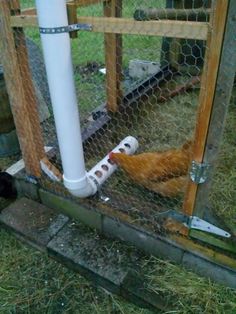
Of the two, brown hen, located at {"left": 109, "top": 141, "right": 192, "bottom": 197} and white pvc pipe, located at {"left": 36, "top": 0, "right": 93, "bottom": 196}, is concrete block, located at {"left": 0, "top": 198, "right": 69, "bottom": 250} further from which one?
brown hen, located at {"left": 109, "top": 141, "right": 192, "bottom": 197}

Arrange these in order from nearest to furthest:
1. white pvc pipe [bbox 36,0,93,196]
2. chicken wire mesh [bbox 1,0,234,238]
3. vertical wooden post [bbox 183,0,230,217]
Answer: vertical wooden post [bbox 183,0,230,217], white pvc pipe [bbox 36,0,93,196], chicken wire mesh [bbox 1,0,234,238]

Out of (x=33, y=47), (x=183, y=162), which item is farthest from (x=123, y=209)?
(x=33, y=47)

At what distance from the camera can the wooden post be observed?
0.96 meters

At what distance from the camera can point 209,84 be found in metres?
1.08

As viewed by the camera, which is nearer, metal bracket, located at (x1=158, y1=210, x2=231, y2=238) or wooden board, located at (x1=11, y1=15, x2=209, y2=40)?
wooden board, located at (x1=11, y1=15, x2=209, y2=40)

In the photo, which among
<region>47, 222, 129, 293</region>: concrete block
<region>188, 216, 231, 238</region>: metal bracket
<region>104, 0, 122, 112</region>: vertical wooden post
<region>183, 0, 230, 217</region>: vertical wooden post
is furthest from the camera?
<region>104, 0, 122, 112</region>: vertical wooden post

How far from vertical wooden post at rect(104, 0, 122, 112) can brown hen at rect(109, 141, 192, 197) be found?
760 mm

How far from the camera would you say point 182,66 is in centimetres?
349

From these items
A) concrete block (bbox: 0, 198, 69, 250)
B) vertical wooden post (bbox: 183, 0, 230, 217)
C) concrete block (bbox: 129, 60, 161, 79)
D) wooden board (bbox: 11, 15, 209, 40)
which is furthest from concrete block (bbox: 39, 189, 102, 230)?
concrete block (bbox: 129, 60, 161, 79)

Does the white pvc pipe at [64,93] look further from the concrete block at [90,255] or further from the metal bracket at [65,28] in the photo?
the concrete block at [90,255]

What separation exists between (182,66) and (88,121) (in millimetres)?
1485

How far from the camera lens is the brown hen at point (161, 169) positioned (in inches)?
68.5

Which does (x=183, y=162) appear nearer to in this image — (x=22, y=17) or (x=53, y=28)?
(x=53, y=28)

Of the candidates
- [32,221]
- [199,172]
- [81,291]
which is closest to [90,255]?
[81,291]
